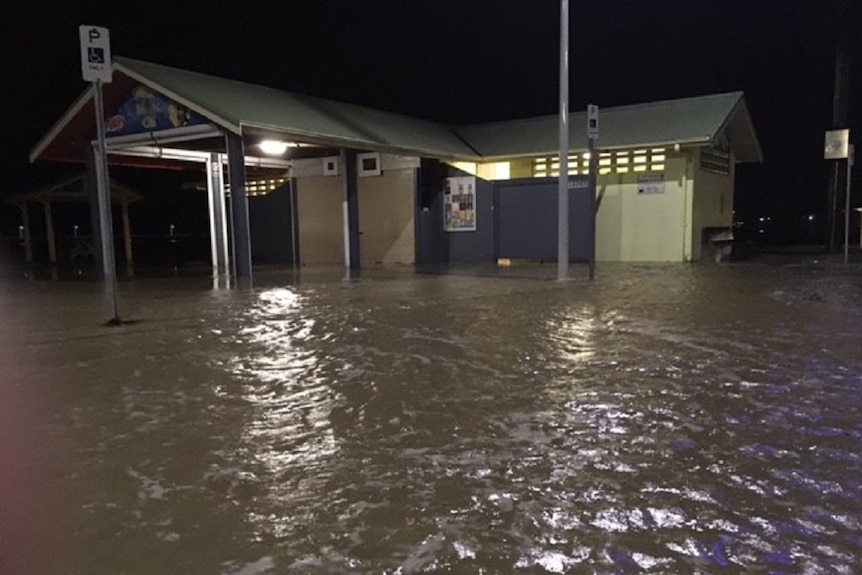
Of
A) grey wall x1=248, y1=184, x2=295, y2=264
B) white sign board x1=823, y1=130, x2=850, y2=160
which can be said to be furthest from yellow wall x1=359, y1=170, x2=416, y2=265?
white sign board x1=823, y1=130, x2=850, y2=160

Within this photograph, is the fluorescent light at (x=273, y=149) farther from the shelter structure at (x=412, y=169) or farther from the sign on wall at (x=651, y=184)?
the sign on wall at (x=651, y=184)

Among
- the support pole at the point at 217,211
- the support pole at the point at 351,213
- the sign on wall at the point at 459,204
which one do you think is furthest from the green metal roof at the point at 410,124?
the support pole at the point at 217,211

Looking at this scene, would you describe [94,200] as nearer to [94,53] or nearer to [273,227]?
[273,227]

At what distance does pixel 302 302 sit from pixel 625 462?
8.22m

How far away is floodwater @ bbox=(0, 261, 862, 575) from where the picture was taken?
9.71 feet

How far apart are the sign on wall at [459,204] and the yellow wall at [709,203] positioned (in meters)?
6.58

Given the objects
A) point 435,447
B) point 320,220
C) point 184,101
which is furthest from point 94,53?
point 320,220

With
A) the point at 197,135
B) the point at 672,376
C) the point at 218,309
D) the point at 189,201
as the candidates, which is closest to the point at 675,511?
the point at 672,376

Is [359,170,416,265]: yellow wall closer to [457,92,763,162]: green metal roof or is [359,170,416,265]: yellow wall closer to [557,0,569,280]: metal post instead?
[457,92,763,162]: green metal roof

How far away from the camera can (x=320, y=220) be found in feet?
74.2

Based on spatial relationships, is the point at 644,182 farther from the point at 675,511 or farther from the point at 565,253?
the point at 675,511

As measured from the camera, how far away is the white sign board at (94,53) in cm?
841

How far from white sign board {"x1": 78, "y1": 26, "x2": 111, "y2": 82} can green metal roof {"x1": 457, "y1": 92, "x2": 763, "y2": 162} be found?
14.0m

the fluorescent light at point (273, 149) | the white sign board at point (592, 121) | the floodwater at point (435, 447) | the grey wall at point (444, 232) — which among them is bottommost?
the floodwater at point (435, 447)
